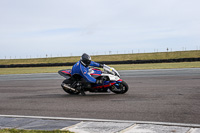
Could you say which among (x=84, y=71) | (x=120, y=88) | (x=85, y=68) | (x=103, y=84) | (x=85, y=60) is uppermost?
(x=85, y=60)

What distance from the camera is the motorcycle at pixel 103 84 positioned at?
9.97m

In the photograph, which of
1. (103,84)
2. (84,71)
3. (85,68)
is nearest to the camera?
(103,84)

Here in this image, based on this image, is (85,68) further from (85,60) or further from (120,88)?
(120,88)

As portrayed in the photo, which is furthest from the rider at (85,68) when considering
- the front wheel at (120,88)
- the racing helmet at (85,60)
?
the front wheel at (120,88)

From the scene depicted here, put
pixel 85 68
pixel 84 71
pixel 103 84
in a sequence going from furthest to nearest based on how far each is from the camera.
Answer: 1. pixel 85 68
2. pixel 84 71
3. pixel 103 84

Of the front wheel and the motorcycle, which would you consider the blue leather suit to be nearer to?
the motorcycle

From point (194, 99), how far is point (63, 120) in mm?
4428

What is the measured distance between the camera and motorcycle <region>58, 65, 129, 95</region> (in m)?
9.97

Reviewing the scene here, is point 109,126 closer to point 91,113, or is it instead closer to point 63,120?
point 63,120

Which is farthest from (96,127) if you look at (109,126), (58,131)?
(58,131)

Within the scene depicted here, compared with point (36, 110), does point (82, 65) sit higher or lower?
higher

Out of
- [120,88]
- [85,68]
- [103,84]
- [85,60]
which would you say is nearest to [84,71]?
[85,68]

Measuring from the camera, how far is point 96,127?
5.12 meters

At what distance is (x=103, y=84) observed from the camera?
33.2ft
